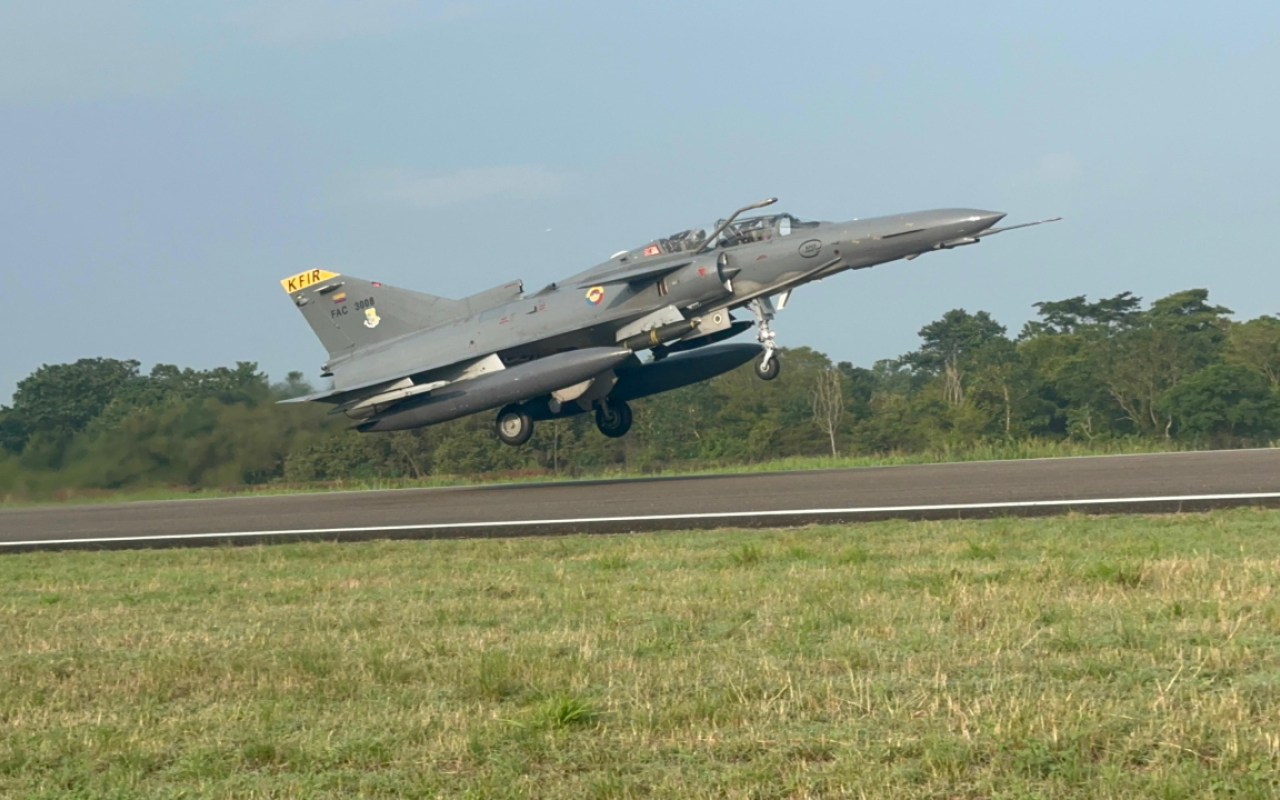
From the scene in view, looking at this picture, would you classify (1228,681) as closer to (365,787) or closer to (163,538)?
(365,787)

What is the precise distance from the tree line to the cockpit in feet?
25.0

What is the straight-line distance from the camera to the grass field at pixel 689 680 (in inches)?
175

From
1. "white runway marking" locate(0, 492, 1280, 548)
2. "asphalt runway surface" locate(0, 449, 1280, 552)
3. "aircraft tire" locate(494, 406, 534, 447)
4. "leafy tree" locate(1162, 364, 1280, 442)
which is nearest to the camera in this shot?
"white runway marking" locate(0, 492, 1280, 548)

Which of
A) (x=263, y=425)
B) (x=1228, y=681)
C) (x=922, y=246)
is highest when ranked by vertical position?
(x=922, y=246)

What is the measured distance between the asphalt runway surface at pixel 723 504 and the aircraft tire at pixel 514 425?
210 cm

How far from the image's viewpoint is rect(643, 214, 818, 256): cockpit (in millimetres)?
23234

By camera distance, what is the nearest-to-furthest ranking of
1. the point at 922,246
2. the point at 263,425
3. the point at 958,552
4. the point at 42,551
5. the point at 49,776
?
the point at 49,776, the point at 958,552, the point at 42,551, the point at 922,246, the point at 263,425

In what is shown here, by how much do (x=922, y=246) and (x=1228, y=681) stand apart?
17382 mm

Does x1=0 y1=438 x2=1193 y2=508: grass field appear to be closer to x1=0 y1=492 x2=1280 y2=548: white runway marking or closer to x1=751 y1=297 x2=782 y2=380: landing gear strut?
x1=751 y1=297 x2=782 y2=380: landing gear strut

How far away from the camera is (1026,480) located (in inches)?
663

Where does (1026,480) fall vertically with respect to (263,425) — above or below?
below

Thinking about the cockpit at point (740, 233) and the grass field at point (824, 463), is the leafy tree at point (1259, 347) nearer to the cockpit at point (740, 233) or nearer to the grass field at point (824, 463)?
the grass field at point (824, 463)

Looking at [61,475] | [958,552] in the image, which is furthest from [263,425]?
[958,552]

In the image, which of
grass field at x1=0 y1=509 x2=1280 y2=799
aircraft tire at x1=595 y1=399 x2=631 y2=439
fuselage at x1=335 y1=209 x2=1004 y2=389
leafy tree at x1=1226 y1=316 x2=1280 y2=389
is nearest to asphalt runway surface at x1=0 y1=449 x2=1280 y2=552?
fuselage at x1=335 y1=209 x2=1004 y2=389
